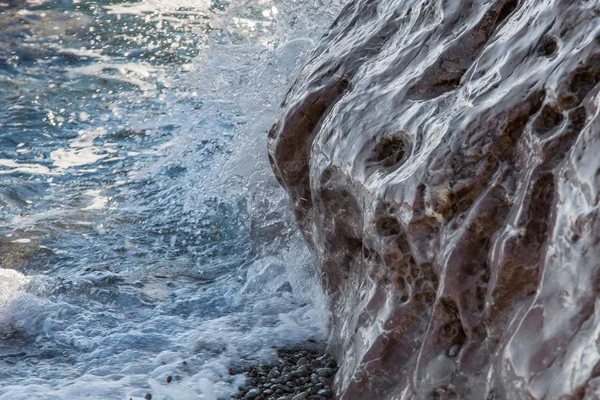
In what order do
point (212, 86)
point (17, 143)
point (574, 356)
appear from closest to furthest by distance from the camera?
point (574, 356)
point (17, 143)
point (212, 86)

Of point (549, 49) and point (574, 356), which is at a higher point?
point (549, 49)

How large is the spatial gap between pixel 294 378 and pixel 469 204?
61.4 inches

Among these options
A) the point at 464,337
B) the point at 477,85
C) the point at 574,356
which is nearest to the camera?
the point at 574,356

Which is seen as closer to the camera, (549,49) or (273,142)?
(549,49)

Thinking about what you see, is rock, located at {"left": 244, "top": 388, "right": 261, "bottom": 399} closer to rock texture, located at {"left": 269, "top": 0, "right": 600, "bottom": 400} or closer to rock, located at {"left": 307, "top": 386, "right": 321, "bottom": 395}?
rock, located at {"left": 307, "top": 386, "right": 321, "bottom": 395}

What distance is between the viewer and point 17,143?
334 inches

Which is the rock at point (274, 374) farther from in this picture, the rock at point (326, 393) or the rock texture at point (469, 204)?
the rock at point (326, 393)

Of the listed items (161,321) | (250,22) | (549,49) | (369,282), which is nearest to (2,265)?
(161,321)

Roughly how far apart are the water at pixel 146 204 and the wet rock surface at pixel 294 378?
15 centimetres

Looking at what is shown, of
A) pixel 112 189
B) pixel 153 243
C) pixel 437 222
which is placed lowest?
pixel 112 189

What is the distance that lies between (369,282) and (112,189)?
478 centimetres

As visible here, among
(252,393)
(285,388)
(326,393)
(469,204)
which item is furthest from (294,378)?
(469,204)

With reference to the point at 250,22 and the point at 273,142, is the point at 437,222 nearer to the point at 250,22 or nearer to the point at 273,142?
the point at 273,142

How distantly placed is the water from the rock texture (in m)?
1.07
